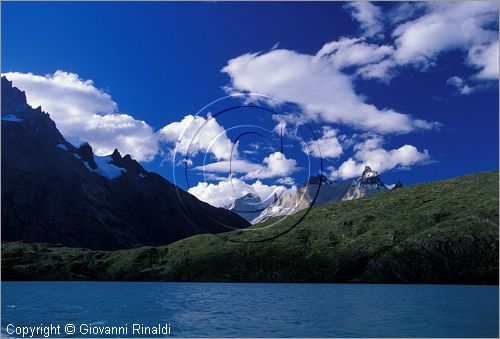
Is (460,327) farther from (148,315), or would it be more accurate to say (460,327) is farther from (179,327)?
(148,315)

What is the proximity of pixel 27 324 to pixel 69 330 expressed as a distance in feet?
33.9

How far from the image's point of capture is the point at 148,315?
92.2m

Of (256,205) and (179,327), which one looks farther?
(179,327)

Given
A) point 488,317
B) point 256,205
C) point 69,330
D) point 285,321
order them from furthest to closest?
point 488,317, point 285,321, point 69,330, point 256,205

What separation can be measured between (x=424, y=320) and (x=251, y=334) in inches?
1422

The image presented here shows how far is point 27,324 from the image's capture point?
7456cm

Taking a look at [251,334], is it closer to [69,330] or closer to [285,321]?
[285,321]

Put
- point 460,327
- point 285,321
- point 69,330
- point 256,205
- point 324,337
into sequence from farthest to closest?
point 285,321 → point 460,327 → point 69,330 → point 324,337 → point 256,205

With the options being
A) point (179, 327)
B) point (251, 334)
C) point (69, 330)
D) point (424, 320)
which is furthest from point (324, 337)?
point (69, 330)

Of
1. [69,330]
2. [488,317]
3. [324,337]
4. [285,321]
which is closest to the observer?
[324,337]

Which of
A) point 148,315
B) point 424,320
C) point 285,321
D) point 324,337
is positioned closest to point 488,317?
point 424,320

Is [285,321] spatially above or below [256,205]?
below

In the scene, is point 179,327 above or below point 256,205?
below

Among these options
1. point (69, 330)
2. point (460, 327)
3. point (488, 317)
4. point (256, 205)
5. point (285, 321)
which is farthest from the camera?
point (488, 317)
